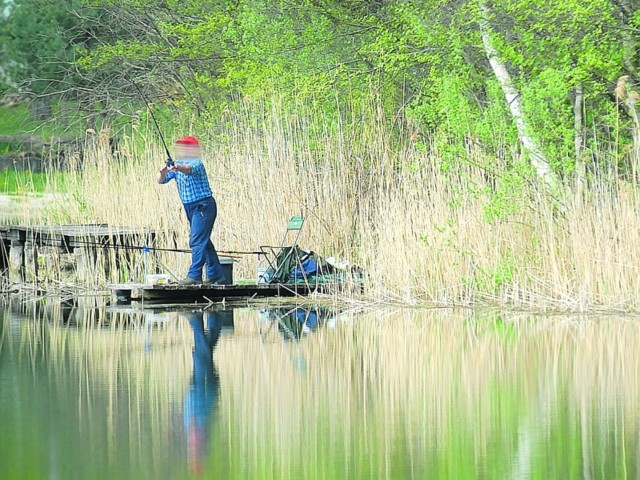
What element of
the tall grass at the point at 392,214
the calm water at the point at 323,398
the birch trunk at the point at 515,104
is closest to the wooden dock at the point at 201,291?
the tall grass at the point at 392,214

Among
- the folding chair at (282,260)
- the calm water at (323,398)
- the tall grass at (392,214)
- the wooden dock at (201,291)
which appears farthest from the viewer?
the folding chair at (282,260)

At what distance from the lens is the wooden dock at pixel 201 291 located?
52.4 feet

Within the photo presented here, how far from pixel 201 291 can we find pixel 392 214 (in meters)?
2.14

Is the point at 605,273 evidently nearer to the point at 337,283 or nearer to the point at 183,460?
the point at 337,283

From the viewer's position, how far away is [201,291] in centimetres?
1609

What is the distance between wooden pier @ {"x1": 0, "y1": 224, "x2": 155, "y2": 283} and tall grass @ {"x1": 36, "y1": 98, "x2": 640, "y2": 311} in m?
0.49

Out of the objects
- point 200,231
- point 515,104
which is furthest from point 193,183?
point 515,104

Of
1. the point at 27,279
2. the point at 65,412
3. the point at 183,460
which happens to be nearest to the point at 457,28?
the point at 27,279

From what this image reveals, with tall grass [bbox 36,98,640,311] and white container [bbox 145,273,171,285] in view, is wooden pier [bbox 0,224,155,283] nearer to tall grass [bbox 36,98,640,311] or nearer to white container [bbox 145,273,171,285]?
tall grass [bbox 36,98,640,311]

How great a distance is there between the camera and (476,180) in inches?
624

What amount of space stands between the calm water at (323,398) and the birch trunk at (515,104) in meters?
2.15

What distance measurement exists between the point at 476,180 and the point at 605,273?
2.15 meters

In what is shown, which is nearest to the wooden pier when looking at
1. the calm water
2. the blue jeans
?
the blue jeans

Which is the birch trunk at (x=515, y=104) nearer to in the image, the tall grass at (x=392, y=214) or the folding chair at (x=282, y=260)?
the tall grass at (x=392, y=214)
